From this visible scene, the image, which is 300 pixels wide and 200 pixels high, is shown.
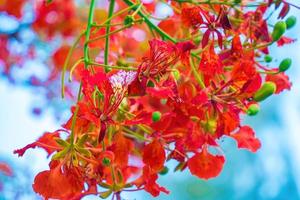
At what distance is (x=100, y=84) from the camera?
2.69 feet

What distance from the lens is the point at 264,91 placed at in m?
0.89

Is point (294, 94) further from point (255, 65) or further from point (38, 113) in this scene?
point (255, 65)

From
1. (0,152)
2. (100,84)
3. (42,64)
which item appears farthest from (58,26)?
(100,84)

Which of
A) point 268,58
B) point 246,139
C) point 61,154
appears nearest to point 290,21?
point 268,58

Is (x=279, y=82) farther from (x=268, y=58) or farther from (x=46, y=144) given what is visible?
(x=46, y=144)

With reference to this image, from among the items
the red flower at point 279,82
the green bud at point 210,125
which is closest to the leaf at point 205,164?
the green bud at point 210,125

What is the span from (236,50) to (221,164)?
156 millimetres

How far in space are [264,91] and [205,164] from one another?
0.13 metres

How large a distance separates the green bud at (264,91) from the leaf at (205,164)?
11cm

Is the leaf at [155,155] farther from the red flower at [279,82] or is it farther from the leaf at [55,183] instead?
the red flower at [279,82]

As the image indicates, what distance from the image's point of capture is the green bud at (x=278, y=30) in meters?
0.96

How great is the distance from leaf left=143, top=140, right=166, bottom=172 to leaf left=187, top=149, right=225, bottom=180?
59 mm

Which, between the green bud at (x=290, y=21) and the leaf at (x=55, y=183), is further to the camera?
the green bud at (x=290, y=21)

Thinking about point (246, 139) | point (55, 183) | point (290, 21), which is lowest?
point (55, 183)
